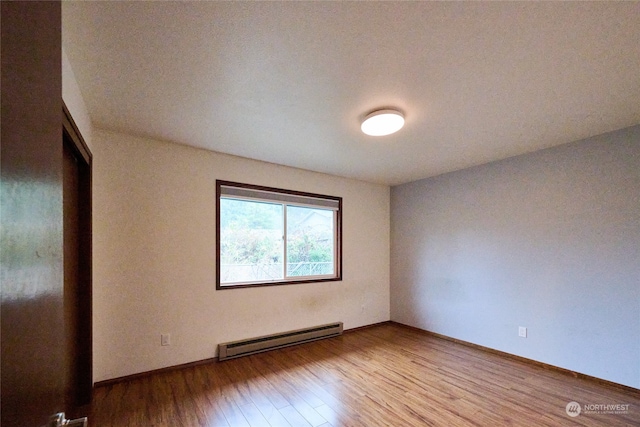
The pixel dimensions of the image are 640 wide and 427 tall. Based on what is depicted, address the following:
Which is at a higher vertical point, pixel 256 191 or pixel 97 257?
pixel 256 191

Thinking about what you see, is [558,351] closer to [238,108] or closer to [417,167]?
[417,167]

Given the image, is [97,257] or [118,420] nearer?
[118,420]

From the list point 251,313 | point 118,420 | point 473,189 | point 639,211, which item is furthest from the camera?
point 473,189

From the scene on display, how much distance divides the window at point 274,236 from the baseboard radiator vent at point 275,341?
640 millimetres

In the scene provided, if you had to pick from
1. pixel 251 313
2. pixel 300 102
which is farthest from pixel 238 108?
pixel 251 313

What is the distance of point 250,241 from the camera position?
3.39 metres

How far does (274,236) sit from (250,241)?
336mm

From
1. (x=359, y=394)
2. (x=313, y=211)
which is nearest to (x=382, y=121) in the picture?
(x=313, y=211)

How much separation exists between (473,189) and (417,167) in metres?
0.79

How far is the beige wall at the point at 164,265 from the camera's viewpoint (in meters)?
2.51

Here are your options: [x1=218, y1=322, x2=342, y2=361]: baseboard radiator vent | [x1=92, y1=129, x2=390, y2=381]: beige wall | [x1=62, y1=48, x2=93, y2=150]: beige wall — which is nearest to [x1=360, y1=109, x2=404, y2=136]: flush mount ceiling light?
[x1=92, y1=129, x2=390, y2=381]: beige wall

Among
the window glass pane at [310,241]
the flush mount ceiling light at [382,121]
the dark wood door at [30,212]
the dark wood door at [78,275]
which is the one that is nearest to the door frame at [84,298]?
the dark wood door at [78,275]

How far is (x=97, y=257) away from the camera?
2.45 m

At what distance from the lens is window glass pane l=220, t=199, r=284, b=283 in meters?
3.22
